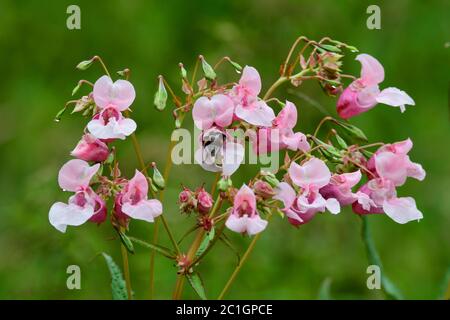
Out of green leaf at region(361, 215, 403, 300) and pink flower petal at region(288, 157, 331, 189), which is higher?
pink flower petal at region(288, 157, 331, 189)

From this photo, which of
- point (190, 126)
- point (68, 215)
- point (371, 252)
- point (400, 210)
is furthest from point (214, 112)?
point (190, 126)

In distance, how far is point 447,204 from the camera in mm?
4434

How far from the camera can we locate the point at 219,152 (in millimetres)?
2395

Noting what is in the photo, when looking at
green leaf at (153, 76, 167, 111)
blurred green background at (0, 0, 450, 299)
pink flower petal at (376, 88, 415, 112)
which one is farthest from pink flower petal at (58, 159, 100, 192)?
blurred green background at (0, 0, 450, 299)

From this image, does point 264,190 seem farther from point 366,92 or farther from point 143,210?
point 366,92

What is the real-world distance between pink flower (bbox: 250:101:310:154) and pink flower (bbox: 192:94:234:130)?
0.10 metres

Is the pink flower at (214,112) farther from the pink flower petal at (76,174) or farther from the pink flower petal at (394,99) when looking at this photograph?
the pink flower petal at (394,99)

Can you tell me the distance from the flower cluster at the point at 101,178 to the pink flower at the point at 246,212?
199 millimetres

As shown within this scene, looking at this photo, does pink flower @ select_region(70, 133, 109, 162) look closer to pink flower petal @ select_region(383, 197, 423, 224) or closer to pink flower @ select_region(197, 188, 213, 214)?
pink flower @ select_region(197, 188, 213, 214)

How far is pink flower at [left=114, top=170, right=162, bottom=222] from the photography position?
2369mm

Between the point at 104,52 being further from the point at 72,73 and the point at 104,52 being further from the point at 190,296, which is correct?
the point at 190,296

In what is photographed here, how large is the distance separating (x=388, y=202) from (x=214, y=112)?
21.4 inches

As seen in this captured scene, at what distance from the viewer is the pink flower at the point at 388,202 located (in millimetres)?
2508

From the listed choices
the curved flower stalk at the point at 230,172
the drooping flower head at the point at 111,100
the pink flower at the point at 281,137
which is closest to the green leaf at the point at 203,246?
the curved flower stalk at the point at 230,172
